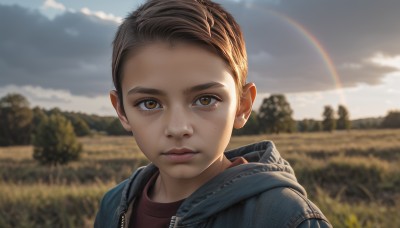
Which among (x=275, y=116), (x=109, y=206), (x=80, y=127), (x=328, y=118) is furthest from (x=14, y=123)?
(x=109, y=206)

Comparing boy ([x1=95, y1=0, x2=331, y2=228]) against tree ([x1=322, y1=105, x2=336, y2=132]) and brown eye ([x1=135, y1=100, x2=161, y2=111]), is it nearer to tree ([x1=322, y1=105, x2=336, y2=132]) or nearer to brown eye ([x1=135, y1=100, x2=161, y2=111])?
brown eye ([x1=135, y1=100, x2=161, y2=111])

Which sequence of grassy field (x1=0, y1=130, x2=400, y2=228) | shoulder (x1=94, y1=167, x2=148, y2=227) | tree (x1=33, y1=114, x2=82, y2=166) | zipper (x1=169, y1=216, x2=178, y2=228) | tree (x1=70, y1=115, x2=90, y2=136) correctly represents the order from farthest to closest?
tree (x1=70, y1=115, x2=90, y2=136), tree (x1=33, y1=114, x2=82, y2=166), grassy field (x1=0, y1=130, x2=400, y2=228), shoulder (x1=94, y1=167, x2=148, y2=227), zipper (x1=169, y1=216, x2=178, y2=228)

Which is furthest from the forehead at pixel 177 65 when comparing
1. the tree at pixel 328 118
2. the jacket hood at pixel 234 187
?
the tree at pixel 328 118

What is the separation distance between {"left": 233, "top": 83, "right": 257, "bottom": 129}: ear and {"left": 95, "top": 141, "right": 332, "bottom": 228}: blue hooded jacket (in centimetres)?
19

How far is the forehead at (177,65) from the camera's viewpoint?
1.41 metres

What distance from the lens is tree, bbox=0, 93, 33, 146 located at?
5588cm

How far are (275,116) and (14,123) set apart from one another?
37.8 meters

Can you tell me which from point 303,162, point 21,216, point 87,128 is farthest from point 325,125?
point 21,216

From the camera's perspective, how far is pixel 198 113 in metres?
1.44

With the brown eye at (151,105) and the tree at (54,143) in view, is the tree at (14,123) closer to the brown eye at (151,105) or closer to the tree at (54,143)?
the tree at (54,143)

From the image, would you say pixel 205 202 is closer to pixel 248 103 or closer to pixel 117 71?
pixel 248 103

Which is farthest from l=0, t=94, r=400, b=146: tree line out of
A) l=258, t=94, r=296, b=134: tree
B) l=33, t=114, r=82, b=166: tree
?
l=33, t=114, r=82, b=166: tree

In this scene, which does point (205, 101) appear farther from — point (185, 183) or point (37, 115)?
point (37, 115)

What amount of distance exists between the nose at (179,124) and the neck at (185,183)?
0.35 metres
